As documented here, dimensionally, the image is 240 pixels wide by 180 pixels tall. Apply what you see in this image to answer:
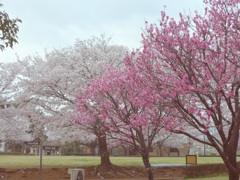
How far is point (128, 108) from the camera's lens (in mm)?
13148

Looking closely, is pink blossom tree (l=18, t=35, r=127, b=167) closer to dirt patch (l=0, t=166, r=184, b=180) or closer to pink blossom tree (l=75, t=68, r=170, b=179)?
dirt patch (l=0, t=166, r=184, b=180)

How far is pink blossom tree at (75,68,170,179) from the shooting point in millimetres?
10281

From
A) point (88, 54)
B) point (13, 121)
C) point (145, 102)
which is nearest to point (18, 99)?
point (13, 121)

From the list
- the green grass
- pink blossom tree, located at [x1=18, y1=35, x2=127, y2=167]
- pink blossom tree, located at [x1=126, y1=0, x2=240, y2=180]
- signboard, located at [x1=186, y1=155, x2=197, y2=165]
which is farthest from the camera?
the green grass

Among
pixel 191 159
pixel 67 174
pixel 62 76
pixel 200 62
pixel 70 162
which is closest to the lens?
pixel 200 62

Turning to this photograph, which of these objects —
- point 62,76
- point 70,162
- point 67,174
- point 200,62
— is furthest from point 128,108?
point 70,162

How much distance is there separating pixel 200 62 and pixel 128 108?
13.2 feet

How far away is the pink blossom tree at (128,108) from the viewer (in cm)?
1028

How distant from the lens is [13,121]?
21.4 meters

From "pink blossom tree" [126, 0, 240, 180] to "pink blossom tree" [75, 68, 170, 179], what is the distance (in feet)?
1.33

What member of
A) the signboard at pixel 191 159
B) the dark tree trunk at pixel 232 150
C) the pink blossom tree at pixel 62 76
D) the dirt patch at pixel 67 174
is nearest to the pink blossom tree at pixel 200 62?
the dark tree trunk at pixel 232 150

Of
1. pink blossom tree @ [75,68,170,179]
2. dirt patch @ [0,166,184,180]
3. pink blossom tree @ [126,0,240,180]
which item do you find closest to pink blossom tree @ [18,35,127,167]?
dirt patch @ [0,166,184,180]

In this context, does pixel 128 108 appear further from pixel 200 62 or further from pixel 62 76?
pixel 62 76

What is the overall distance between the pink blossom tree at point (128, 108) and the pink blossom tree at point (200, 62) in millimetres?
406
